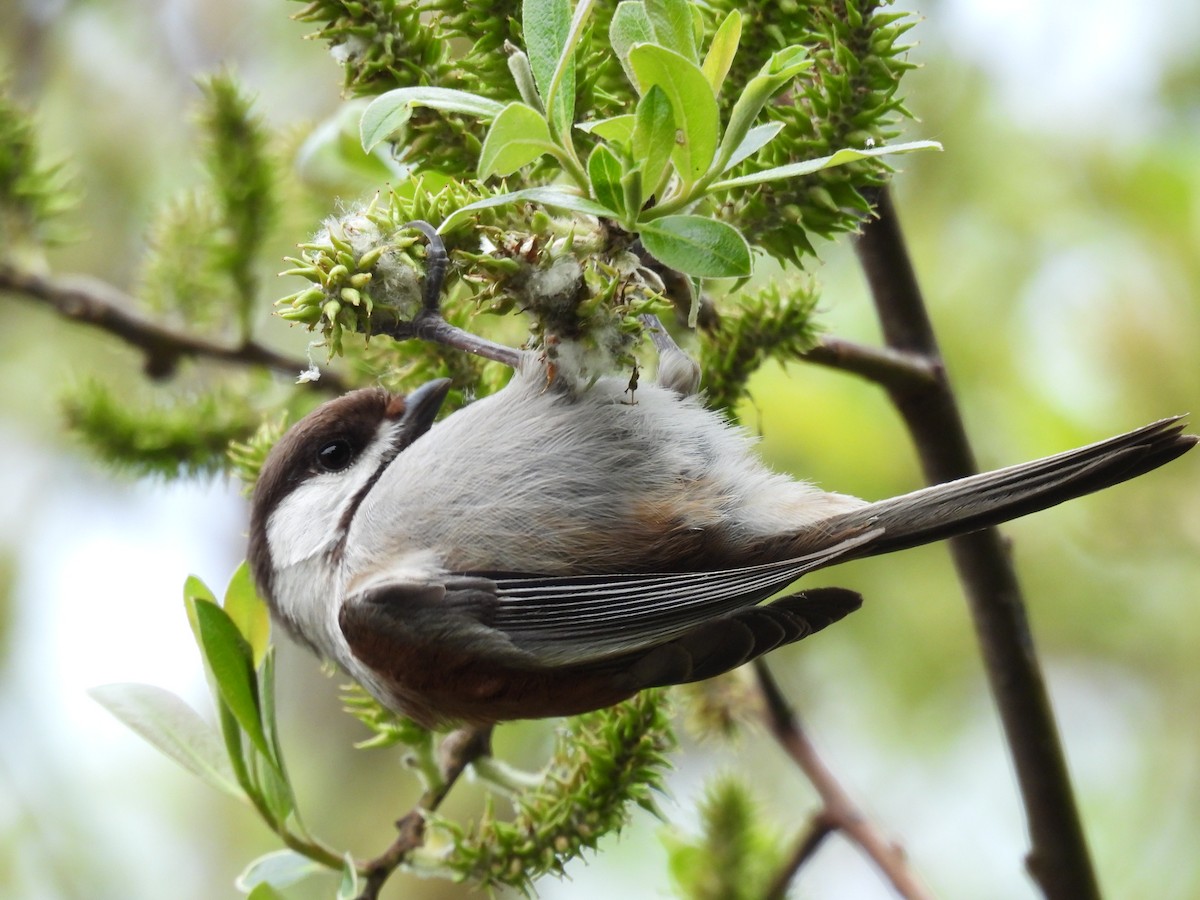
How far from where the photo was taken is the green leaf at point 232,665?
1475 millimetres

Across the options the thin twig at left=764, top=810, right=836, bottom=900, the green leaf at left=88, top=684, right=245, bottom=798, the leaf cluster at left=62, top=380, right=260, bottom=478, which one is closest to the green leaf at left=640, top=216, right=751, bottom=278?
the green leaf at left=88, top=684, right=245, bottom=798

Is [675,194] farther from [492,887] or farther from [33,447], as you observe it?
[33,447]

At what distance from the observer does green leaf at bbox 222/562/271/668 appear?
5.47 ft

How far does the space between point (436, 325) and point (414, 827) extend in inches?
28.5

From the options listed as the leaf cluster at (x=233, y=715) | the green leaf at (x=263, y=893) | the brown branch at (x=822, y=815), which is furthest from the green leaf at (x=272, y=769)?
the brown branch at (x=822, y=815)

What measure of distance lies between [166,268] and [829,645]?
2520mm

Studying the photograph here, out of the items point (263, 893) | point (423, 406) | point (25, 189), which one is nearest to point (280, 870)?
point (263, 893)

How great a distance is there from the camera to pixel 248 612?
5.47 ft

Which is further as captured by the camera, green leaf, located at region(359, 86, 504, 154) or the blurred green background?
the blurred green background

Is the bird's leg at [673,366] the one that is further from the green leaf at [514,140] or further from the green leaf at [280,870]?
the green leaf at [280,870]

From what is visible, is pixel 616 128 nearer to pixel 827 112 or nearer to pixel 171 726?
pixel 827 112

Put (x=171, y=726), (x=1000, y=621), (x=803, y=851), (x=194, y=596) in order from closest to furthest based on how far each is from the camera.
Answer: (x=194, y=596), (x=171, y=726), (x=1000, y=621), (x=803, y=851)

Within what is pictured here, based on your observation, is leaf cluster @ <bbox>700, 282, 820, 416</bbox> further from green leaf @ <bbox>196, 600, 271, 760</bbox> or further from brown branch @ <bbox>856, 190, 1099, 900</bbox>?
green leaf @ <bbox>196, 600, 271, 760</bbox>

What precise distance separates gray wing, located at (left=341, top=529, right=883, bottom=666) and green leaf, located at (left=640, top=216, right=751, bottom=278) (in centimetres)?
66
